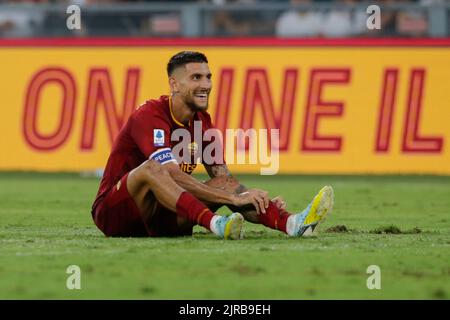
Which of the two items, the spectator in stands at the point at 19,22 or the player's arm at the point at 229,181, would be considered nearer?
the player's arm at the point at 229,181

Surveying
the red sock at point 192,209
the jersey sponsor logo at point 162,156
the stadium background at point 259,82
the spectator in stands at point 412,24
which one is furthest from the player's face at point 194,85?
the spectator in stands at point 412,24

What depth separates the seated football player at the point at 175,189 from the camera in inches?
423

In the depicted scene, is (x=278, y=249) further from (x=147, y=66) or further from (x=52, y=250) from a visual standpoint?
(x=147, y=66)

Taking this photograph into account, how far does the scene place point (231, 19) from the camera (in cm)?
2247

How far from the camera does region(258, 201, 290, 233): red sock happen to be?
440 inches

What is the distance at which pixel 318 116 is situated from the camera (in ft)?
70.0

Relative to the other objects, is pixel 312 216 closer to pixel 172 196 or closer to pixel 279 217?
pixel 279 217

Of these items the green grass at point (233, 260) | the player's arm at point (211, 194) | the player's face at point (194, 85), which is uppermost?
the player's face at point (194, 85)

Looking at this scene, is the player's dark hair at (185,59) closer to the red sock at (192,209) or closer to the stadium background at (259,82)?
the red sock at (192,209)

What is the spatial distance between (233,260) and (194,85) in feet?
7.16

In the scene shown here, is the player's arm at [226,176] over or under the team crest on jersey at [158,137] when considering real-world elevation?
under

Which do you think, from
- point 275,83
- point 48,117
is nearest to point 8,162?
point 48,117

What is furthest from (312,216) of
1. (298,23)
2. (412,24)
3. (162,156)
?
(298,23)

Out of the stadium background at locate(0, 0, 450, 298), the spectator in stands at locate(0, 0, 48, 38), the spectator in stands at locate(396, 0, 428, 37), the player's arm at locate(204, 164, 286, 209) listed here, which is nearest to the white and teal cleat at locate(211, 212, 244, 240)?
the player's arm at locate(204, 164, 286, 209)
